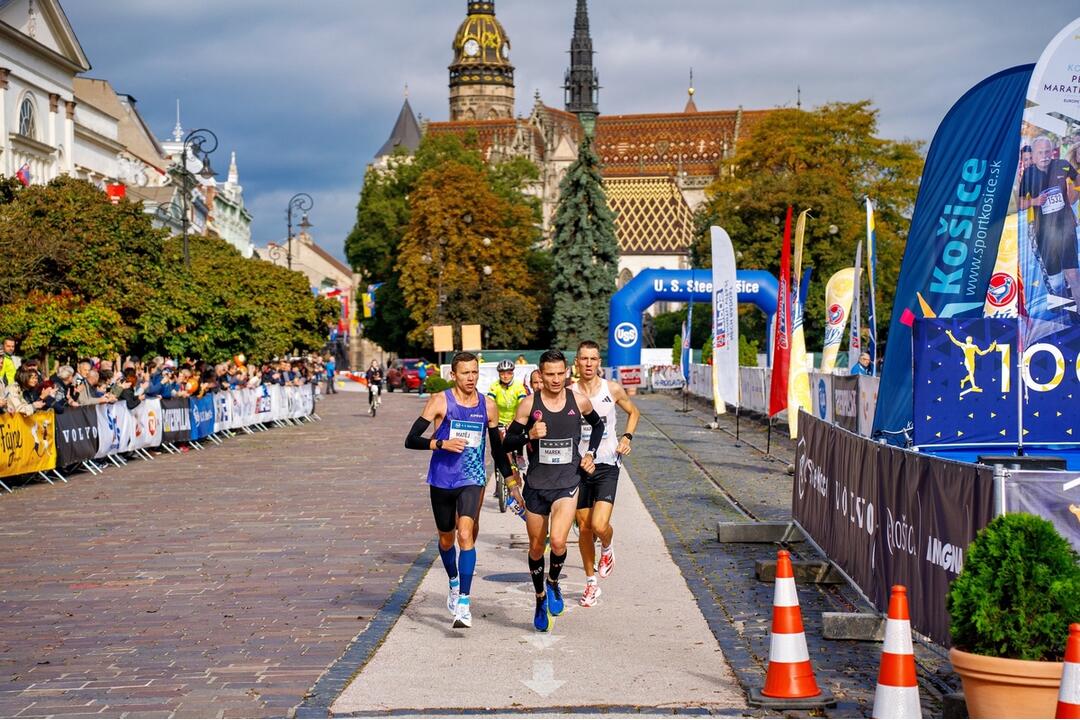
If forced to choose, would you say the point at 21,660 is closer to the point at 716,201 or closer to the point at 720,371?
the point at 720,371

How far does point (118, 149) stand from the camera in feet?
250

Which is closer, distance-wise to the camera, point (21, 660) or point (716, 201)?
point (21, 660)

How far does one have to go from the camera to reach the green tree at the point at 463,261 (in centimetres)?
7744

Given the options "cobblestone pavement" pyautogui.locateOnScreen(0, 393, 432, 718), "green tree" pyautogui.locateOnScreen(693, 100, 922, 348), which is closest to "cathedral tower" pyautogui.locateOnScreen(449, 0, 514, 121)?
"green tree" pyautogui.locateOnScreen(693, 100, 922, 348)

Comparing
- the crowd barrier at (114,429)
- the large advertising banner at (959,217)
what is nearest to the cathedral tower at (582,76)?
the crowd barrier at (114,429)

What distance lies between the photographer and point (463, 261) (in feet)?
268

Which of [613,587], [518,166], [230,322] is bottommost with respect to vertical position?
[613,587]

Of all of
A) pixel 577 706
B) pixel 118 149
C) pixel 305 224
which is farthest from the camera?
pixel 118 149

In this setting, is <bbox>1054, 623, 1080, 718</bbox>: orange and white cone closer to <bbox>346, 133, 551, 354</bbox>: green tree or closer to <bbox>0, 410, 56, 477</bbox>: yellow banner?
<bbox>0, 410, 56, 477</bbox>: yellow banner

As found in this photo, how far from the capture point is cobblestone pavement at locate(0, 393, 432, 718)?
845 centimetres

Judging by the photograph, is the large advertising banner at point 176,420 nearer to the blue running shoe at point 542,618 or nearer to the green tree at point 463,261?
the blue running shoe at point 542,618

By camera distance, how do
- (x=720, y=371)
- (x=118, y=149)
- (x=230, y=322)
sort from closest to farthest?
(x=720, y=371) < (x=230, y=322) < (x=118, y=149)

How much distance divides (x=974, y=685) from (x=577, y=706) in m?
1.97

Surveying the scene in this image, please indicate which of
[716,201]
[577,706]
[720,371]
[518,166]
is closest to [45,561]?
[577,706]
